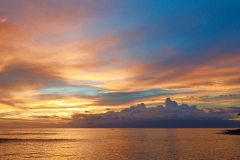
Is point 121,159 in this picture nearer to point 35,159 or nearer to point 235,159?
point 35,159

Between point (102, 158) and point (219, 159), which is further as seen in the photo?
point (102, 158)

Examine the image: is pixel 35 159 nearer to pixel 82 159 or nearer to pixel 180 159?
pixel 82 159

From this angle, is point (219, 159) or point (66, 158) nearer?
point (219, 159)

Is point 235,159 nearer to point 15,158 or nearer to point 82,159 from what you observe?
point 82,159

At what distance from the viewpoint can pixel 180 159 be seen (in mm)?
63969

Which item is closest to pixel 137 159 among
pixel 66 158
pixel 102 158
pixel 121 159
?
pixel 121 159

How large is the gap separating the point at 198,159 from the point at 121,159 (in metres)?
18.9

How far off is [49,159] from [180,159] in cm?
3283

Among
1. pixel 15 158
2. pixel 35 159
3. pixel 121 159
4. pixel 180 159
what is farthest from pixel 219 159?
pixel 15 158

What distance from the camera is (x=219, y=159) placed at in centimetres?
6347

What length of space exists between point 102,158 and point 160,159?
49.5 feet

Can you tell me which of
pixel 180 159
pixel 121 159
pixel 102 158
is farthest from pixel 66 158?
pixel 180 159

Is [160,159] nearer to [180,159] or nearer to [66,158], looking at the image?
[180,159]

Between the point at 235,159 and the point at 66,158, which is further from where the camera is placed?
the point at 66,158
